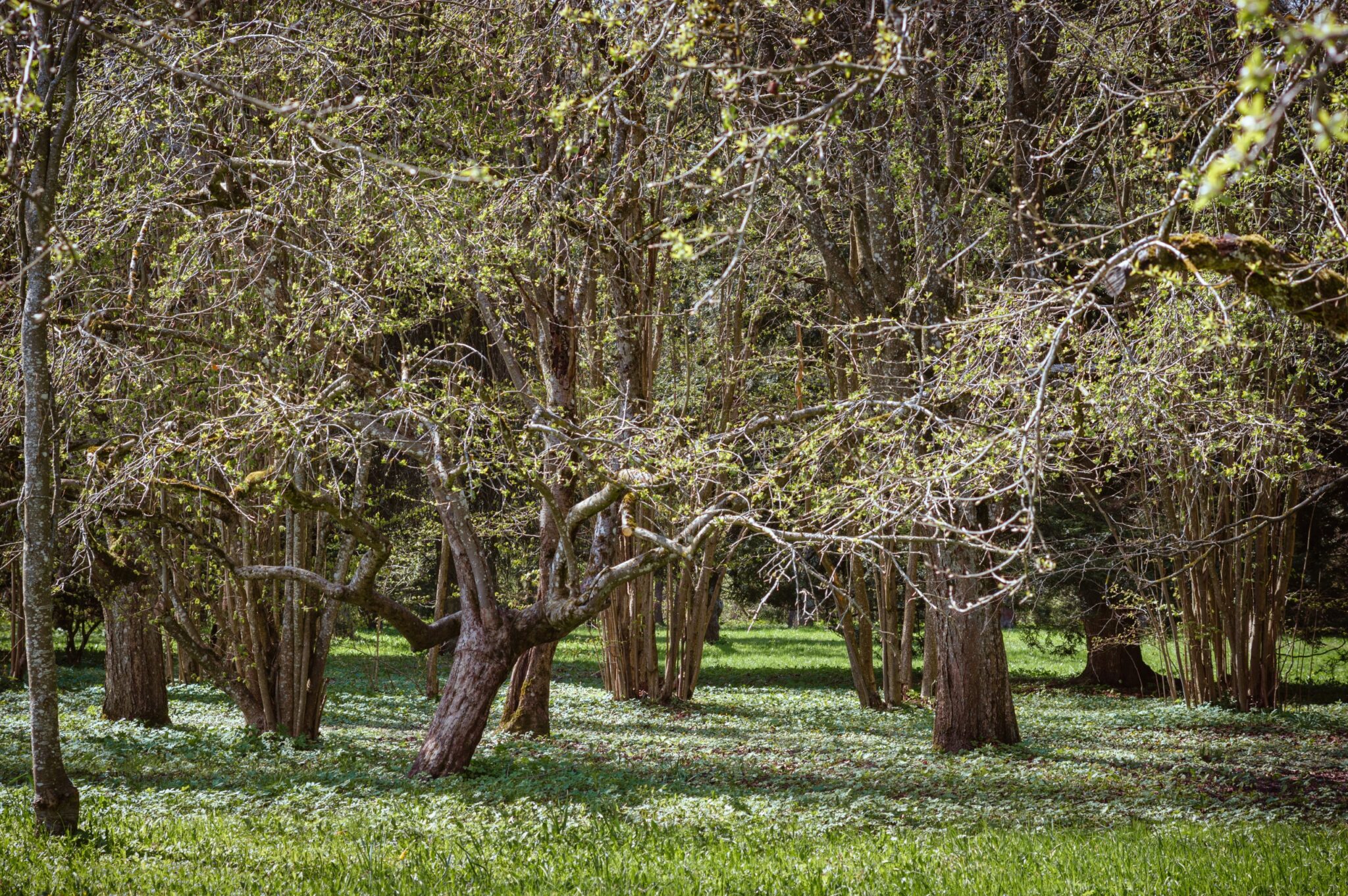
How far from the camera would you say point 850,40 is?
941cm

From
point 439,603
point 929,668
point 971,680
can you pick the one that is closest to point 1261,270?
point 971,680

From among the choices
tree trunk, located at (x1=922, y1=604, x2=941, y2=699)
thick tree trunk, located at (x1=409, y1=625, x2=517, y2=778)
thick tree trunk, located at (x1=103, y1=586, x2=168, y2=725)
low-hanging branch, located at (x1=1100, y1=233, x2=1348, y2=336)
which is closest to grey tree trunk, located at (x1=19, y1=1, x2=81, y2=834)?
thick tree trunk, located at (x1=409, y1=625, x2=517, y2=778)

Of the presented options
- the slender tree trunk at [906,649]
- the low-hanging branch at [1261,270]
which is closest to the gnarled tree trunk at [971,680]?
the slender tree trunk at [906,649]

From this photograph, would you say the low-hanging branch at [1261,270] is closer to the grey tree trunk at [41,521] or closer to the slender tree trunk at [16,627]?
the grey tree trunk at [41,521]

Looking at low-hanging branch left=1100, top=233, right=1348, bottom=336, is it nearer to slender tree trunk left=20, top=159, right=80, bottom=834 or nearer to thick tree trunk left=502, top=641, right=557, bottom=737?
Result: slender tree trunk left=20, top=159, right=80, bottom=834

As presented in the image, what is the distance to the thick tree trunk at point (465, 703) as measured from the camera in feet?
27.8

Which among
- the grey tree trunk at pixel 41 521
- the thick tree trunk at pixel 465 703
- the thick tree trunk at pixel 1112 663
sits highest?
the grey tree trunk at pixel 41 521

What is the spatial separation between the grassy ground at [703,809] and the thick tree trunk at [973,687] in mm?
287

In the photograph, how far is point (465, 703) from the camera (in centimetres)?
861

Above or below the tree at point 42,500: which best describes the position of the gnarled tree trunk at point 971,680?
below

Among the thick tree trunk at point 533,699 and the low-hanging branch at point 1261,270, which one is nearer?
the low-hanging branch at point 1261,270

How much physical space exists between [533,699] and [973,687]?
15.2ft

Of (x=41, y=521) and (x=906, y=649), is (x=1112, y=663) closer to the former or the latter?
(x=906, y=649)

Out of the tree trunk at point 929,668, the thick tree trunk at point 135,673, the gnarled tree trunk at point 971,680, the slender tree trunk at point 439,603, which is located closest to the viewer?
the gnarled tree trunk at point 971,680
